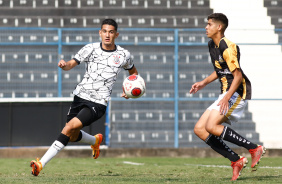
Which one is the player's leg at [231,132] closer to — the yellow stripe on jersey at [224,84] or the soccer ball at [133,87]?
the yellow stripe on jersey at [224,84]

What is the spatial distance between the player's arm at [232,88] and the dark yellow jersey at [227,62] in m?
0.06

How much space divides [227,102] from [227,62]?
1.43 ft

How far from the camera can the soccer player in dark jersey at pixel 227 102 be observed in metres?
7.21

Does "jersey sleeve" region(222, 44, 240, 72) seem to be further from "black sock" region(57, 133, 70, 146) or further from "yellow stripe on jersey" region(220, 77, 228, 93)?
"black sock" region(57, 133, 70, 146)

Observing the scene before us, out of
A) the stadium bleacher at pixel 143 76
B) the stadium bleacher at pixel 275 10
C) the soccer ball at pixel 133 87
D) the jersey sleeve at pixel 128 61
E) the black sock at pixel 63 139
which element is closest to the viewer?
the black sock at pixel 63 139

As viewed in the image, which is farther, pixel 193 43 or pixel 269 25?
pixel 269 25

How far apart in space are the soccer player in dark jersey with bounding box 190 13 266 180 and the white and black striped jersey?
1.23 meters

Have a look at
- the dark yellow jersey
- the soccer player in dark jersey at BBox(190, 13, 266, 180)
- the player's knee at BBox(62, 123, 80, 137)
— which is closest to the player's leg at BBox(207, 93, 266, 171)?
the soccer player in dark jersey at BBox(190, 13, 266, 180)

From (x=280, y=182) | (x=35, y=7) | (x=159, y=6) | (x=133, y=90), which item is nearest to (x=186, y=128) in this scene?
(x=159, y=6)

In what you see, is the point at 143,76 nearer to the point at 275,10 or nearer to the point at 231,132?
the point at 275,10

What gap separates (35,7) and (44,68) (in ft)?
7.06

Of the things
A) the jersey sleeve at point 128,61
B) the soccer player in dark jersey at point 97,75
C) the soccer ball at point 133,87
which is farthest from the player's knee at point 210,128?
the jersey sleeve at point 128,61

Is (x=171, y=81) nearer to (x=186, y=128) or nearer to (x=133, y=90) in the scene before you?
(x=186, y=128)

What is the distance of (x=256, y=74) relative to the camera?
51.9 feet
